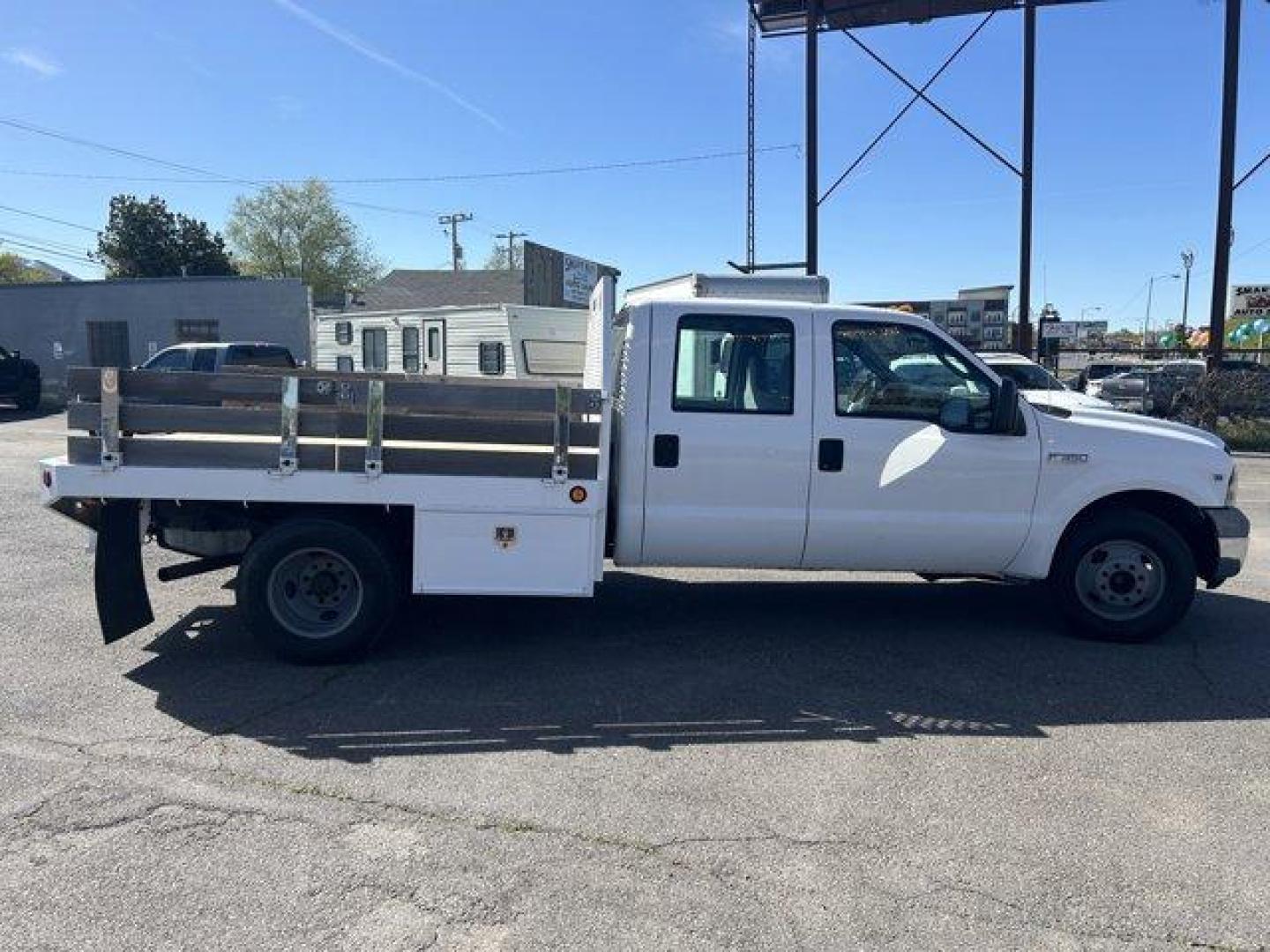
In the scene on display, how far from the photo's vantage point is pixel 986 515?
559 centimetres

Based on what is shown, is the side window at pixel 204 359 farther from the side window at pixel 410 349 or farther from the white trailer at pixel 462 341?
the side window at pixel 410 349

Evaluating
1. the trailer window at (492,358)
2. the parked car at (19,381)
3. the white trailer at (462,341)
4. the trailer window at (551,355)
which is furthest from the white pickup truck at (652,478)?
the parked car at (19,381)

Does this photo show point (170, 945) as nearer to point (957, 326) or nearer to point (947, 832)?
point (947, 832)

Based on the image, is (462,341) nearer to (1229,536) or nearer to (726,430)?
(726,430)

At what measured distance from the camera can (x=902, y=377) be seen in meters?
5.50

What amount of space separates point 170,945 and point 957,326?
1103 inches

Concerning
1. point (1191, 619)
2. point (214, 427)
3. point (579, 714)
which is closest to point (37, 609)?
point (214, 427)

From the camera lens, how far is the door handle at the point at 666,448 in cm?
535

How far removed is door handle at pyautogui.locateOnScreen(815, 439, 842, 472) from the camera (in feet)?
17.7

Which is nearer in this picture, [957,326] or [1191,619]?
[1191,619]

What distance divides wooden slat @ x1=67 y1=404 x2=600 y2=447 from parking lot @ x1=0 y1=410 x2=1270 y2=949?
4.18 ft

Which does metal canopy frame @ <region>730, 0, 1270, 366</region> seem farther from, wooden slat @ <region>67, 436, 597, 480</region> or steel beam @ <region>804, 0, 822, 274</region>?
wooden slat @ <region>67, 436, 597, 480</region>

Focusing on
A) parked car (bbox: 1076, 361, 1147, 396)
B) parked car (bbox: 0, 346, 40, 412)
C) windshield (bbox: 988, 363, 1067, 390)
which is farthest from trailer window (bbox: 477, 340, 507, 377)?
parked car (bbox: 1076, 361, 1147, 396)

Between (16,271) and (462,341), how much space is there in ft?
239
